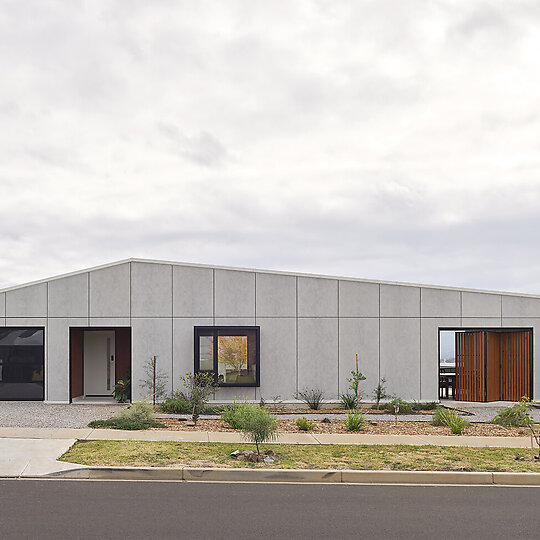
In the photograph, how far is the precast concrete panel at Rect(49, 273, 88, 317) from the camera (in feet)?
67.4

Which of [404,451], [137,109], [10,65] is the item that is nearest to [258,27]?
[137,109]

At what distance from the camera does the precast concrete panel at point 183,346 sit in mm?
20438

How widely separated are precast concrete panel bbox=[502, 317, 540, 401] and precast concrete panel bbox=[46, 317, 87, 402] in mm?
13659

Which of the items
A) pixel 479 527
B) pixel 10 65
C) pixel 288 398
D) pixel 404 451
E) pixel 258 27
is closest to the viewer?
pixel 479 527

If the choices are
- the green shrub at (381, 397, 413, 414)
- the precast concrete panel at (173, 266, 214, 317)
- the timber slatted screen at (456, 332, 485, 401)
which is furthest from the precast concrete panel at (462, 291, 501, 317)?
the precast concrete panel at (173, 266, 214, 317)

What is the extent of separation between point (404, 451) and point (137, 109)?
11.1 metres

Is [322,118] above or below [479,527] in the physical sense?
above

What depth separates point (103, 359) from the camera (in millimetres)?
22719

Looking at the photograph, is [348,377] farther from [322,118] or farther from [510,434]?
[322,118]

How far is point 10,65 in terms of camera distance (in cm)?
1585

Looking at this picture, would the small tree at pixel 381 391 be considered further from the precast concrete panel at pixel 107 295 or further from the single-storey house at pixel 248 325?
the precast concrete panel at pixel 107 295

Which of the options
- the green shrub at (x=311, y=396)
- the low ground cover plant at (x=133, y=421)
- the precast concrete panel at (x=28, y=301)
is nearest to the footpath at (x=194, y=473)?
the low ground cover plant at (x=133, y=421)

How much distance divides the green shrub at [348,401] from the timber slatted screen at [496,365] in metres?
4.69

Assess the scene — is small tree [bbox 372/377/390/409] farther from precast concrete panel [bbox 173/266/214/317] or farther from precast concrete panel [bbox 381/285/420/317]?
precast concrete panel [bbox 173/266/214/317]
